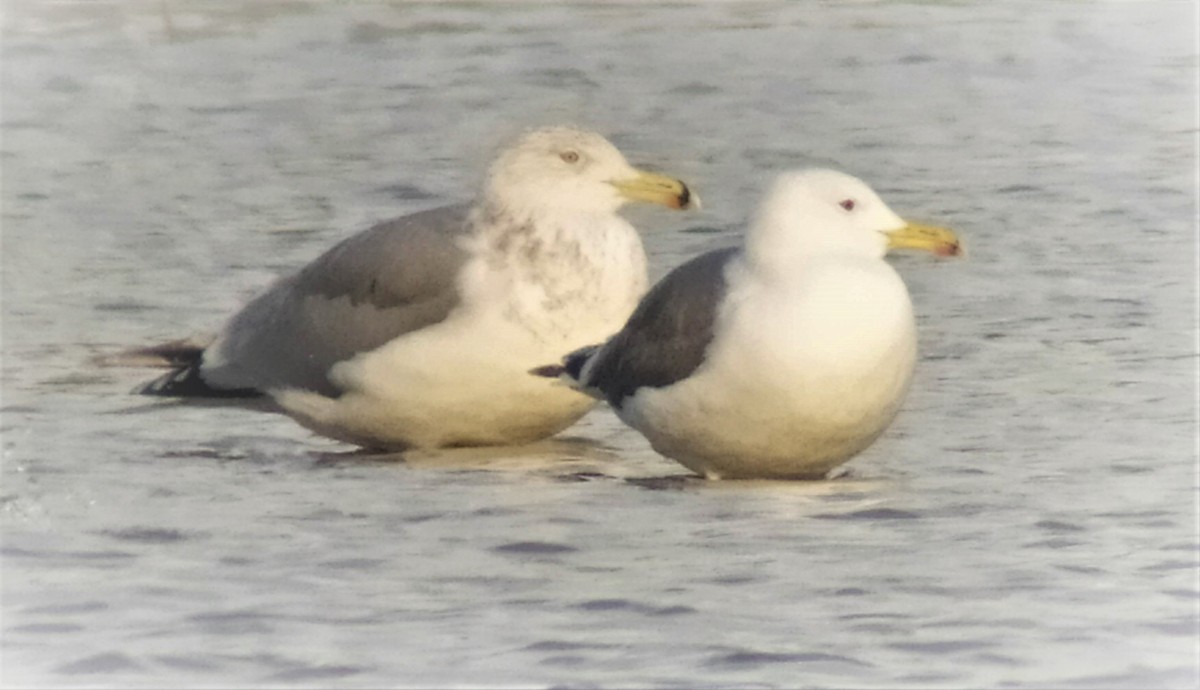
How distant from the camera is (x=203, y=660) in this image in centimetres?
593

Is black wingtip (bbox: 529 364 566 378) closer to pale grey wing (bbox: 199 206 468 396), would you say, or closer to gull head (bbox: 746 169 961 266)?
pale grey wing (bbox: 199 206 468 396)

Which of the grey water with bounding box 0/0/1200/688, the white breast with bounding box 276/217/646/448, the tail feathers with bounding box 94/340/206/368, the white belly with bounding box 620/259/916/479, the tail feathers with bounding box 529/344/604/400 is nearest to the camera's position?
the grey water with bounding box 0/0/1200/688

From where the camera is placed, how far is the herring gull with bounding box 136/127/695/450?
25.6ft

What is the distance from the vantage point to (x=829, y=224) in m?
7.26

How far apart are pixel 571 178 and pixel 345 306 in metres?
0.81

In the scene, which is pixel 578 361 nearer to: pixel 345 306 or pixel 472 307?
pixel 472 307

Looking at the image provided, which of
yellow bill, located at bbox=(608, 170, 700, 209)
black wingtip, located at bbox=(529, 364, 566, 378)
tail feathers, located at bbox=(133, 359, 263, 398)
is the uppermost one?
yellow bill, located at bbox=(608, 170, 700, 209)

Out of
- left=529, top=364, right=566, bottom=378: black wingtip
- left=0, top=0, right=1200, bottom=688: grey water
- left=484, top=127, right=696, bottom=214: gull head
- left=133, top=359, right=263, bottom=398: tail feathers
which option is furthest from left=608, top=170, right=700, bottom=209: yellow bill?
left=133, top=359, right=263, bottom=398: tail feathers

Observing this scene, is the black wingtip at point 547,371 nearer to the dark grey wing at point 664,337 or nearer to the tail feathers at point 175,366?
the dark grey wing at point 664,337

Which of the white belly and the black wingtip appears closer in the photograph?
the white belly

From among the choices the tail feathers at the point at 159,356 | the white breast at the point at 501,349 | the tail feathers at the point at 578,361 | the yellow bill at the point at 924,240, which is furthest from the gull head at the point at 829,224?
the tail feathers at the point at 159,356

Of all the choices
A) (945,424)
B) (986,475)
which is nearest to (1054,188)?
(945,424)

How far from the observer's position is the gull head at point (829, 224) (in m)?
7.18

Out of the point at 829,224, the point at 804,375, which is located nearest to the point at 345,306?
the point at 829,224
